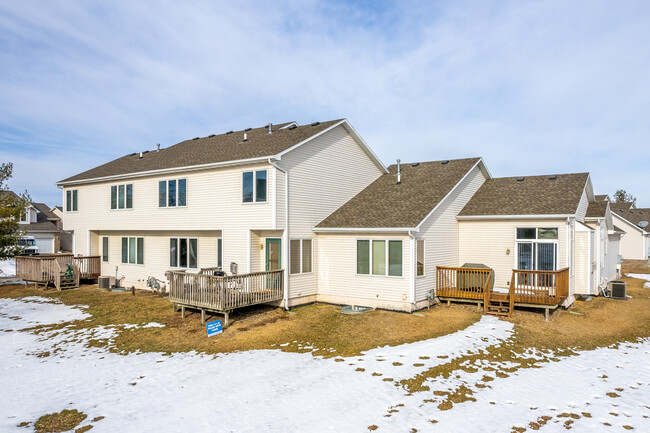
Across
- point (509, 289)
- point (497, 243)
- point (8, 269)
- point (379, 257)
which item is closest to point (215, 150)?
point (379, 257)

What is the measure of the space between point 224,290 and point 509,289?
1024 centimetres

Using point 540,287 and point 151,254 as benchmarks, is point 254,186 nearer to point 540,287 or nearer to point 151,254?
point 151,254

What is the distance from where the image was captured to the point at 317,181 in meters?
16.4

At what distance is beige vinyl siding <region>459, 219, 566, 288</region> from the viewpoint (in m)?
15.5

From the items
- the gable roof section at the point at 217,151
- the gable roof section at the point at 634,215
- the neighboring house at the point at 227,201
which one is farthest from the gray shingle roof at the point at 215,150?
the gable roof section at the point at 634,215

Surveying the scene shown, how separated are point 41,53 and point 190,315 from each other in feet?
52.5

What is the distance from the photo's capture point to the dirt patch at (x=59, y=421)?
6719 millimetres

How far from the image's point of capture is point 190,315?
14594 mm

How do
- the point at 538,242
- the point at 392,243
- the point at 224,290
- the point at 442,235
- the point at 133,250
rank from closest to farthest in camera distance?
the point at 224,290 < the point at 392,243 < the point at 538,242 < the point at 442,235 < the point at 133,250

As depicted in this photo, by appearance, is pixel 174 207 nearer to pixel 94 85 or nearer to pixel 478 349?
pixel 94 85

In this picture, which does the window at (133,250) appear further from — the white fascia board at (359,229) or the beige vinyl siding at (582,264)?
the beige vinyl siding at (582,264)

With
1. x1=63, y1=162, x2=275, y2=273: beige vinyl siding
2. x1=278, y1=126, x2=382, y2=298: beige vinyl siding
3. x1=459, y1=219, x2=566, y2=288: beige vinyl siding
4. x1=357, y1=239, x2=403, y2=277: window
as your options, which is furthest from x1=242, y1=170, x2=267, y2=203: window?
x1=459, y1=219, x2=566, y2=288: beige vinyl siding

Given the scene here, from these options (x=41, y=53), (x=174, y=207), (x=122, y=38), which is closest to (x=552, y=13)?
(x=174, y=207)

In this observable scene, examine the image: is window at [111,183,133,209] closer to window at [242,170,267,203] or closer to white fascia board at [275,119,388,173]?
window at [242,170,267,203]
